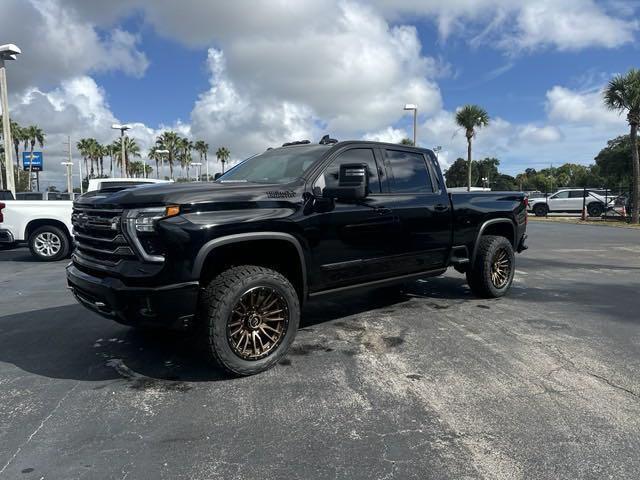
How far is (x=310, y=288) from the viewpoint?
14.4ft

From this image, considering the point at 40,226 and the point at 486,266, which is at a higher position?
the point at 40,226

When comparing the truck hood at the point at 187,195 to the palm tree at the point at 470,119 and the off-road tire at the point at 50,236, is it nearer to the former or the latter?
the off-road tire at the point at 50,236

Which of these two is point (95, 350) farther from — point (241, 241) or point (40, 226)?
point (40, 226)

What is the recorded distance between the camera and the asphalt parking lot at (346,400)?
2693 millimetres

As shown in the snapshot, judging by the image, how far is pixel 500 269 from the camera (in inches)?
262

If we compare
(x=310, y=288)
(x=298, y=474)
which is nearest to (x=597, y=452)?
(x=298, y=474)

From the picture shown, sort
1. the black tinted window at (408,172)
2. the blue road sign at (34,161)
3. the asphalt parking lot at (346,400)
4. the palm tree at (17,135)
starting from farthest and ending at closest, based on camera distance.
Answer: the palm tree at (17,135) < the blue road sign at (34,161) < the black tinted window at (408,172) < the asphalt parking lot at (346,400)

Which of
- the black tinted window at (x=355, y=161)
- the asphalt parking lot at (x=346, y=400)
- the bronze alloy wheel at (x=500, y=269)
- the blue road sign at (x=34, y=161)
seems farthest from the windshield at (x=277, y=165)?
the blue road sign at (x=34, y=161)

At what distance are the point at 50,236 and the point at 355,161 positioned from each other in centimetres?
854

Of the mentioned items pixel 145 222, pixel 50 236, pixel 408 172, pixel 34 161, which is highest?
pixel 34 161

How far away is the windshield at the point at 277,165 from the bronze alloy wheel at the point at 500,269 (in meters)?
3.09

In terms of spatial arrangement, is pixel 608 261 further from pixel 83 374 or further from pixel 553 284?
pixel 83 374

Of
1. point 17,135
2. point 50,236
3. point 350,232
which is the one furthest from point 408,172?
point 17,135

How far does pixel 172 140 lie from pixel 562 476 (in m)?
79.5
